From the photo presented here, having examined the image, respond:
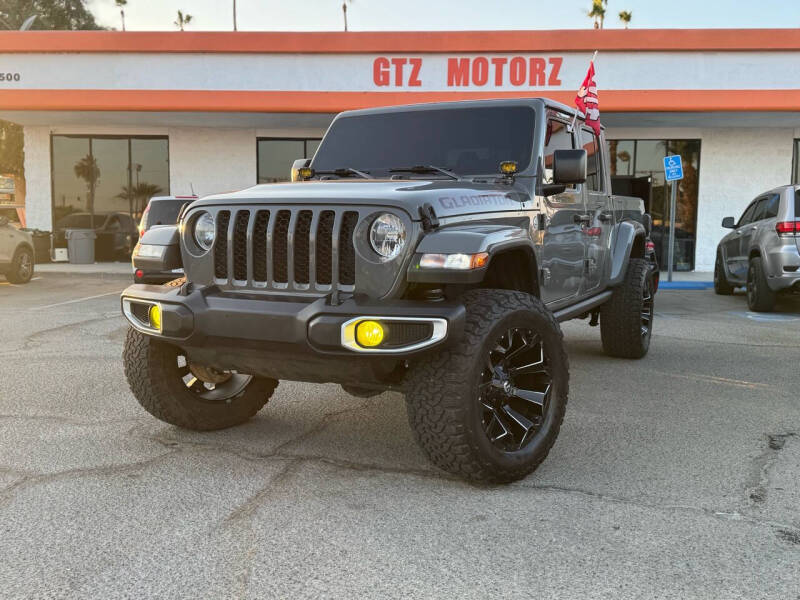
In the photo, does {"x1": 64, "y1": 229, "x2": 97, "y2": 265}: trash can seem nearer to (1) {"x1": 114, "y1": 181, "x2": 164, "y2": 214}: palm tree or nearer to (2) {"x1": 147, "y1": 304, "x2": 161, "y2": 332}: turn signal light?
(1) {"x1": 114, "y1": 181, "x2": 164, "y2": 214}: palm tree

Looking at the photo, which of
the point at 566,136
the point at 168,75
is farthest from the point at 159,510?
the point at 168,75

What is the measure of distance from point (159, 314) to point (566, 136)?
10.1 ft

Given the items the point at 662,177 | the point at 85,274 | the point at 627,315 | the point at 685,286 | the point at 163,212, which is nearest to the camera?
the point at 627,315

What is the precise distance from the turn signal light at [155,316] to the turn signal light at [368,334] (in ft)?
3.60

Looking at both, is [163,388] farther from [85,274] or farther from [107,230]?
[107,230]

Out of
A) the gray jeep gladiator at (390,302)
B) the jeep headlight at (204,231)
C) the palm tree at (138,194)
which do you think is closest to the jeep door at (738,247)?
the gray jeep gladiator at (390,302)

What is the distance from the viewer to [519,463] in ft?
11.9

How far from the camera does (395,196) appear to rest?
138 inches

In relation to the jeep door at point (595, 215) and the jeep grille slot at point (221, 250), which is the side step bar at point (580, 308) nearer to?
the jeep door at point (595, 215)

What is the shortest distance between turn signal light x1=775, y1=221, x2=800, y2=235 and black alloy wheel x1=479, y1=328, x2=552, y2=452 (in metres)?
7.42

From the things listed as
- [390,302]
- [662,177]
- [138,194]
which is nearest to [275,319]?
[390,302]

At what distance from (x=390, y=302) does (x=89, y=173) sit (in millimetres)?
19298

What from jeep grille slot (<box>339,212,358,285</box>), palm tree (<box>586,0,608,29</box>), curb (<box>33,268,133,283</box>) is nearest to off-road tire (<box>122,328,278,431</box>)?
jeep grille slot (<box>339,212,358,285</box>)

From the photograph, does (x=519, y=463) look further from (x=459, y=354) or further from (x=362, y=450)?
(x=362, y=450)
